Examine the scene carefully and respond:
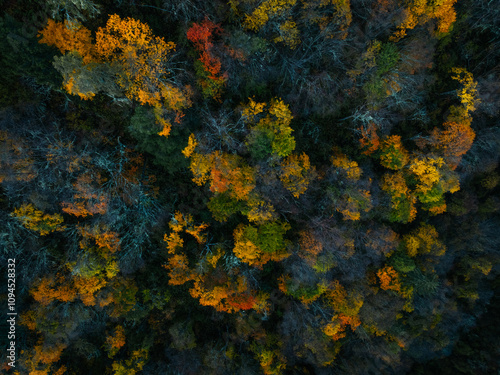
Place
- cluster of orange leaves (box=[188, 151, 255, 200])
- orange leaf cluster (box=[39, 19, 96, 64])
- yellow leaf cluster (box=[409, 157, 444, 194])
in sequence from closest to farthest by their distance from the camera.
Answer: orange leaf cluster (box=[39, 19, 96, 64]) < cluster of orange leaves (box=[188, 151, 255, 200]) < yellow leaf cluster (box=[409, 157, 444, 194])

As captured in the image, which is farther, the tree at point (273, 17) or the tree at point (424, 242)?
the tree at point (424, 242)

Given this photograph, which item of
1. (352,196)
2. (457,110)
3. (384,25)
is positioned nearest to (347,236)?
(352,196)

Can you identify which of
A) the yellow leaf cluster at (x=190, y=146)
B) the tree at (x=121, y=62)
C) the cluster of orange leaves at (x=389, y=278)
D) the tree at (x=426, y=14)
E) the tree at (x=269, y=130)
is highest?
the tree at (x=426, y=14)

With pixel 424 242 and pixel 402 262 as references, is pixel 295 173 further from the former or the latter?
pixel 424 242

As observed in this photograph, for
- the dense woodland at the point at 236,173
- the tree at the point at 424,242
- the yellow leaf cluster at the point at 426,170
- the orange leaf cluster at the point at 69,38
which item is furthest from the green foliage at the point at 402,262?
the orange leaf cluster at the point at 69,38

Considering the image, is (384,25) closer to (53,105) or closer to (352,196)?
(352,196)

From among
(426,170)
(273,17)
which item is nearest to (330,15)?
(273,17)

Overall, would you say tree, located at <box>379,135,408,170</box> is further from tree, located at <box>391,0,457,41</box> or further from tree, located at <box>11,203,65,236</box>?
tree, located at <box>11,203,65,236</box>

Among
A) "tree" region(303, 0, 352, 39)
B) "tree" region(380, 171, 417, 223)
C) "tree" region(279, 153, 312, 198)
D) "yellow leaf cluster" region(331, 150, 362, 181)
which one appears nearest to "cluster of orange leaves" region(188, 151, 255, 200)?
"tree" region(279, 153, 312, 198)

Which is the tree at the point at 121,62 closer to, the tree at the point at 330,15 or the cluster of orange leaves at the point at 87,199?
the cluster of orange leaves at the point at 87,199
